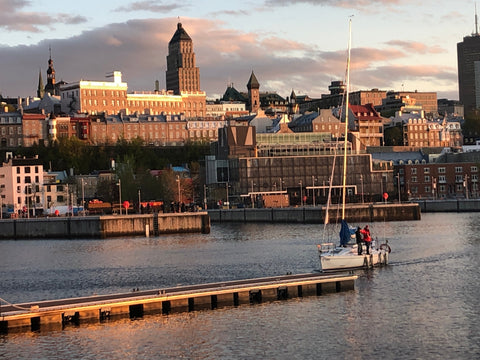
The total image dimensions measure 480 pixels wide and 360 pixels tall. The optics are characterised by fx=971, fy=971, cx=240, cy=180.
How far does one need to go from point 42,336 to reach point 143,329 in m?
4.92

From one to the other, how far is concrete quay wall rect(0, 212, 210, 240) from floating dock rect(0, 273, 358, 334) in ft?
187

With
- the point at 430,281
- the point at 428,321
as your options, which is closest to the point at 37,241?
the point at 430,281

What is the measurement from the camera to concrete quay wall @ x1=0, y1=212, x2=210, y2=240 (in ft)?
373

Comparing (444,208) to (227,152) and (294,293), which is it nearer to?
(227,152)

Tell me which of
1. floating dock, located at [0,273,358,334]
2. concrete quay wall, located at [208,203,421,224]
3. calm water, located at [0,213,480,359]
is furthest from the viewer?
concrete quay wall, located at [208,203,421,224]

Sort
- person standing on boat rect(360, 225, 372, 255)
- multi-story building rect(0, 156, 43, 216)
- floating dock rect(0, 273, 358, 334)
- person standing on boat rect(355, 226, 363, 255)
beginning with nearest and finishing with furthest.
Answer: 1. floating dock rect(0, 273, 358, 334)
2. person standing on boat rect(355, 226, 363, 255)
3. person standing on boat rect(360, 225, 372, 255)
4. multi-story building rect(0, 156, 43, 216)

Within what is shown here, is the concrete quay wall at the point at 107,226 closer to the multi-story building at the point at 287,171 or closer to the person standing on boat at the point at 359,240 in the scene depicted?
the person standing on boat at the point at 359,240

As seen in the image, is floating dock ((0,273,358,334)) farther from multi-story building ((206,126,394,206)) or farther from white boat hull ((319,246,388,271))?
multi-story building ((206,126,394,206))

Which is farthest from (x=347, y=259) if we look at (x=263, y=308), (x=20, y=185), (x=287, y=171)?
(x=287, y=171)

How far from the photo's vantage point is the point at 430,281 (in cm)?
6275

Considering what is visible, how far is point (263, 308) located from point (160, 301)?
567cm

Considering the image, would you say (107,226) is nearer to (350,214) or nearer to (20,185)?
(350,214)

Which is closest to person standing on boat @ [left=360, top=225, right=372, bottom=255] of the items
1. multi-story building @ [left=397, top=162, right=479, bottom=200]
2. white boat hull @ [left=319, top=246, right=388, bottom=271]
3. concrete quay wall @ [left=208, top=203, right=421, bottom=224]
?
white boat hull @ [left=319, top=246, right=388, bottom=271]

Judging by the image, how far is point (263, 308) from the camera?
53.1m
